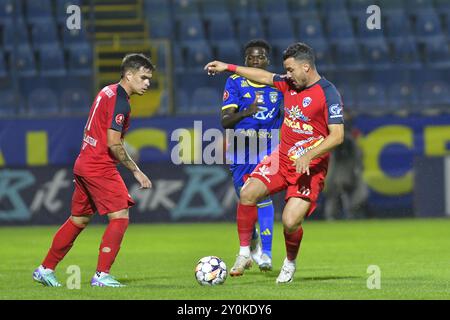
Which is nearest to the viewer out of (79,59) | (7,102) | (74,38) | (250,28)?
(7,102)

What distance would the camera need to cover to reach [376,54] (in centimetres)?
2120

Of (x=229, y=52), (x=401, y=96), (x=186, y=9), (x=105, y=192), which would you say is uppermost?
(x=186, y=9)

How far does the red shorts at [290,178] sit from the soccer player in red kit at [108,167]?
1169 millimetres

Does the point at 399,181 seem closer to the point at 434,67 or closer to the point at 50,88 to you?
the point at 434,67

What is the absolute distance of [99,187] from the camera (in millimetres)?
8938

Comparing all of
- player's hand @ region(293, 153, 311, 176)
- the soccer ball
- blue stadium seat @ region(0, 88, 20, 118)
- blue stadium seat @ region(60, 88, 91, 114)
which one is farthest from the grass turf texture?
blue stadium seat @ region(0, 88, 20, 118)

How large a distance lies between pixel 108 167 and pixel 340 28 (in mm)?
13389

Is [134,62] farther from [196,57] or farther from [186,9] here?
[186,9]

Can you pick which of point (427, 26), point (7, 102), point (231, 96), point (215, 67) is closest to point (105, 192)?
point (215, 67)

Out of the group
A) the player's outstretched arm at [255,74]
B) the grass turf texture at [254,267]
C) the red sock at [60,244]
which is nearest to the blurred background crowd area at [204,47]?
the grass turf texture at [254,267]

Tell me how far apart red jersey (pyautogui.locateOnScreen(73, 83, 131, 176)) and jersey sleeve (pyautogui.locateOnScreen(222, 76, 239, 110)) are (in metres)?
1.75

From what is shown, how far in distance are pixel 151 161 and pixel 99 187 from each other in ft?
32.1

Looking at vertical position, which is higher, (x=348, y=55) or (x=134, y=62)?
(x=134, y=62)
